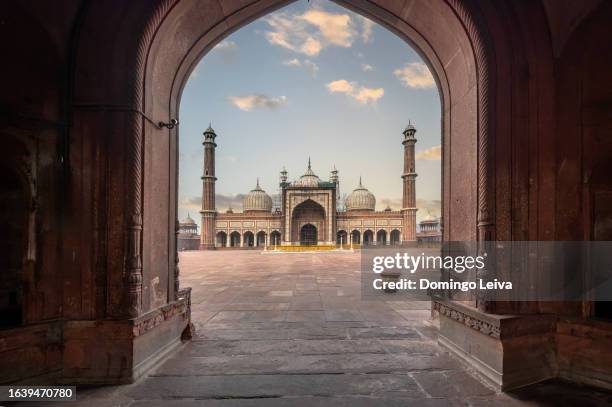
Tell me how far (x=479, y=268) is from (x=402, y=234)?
44.0 m

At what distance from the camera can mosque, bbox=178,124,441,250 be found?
43.3m

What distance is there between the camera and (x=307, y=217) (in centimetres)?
4575

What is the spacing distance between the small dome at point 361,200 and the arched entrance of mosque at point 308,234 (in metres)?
8.21

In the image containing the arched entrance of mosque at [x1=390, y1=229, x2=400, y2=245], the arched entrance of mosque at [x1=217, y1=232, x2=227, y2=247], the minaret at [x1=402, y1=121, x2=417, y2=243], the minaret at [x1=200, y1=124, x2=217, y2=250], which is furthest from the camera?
the arched entrance of mosque at [x1=390, y1=229, x2=400, y2=245]

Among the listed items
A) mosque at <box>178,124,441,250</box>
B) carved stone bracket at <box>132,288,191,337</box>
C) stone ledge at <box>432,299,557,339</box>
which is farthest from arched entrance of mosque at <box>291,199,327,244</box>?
stone ledge at <box>432,299,557,339</box>

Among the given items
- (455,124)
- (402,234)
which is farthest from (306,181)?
(455,124)

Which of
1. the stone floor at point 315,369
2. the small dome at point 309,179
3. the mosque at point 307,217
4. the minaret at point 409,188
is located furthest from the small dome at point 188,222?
the stone floor at point 315,369

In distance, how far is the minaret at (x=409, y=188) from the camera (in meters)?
42.6

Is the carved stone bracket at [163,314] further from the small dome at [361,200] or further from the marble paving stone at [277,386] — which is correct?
the small dome at [361,200]

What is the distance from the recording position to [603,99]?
3.62 meters

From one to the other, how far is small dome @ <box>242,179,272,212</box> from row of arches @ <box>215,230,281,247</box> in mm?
4881

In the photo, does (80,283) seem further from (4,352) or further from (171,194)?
(171,194)

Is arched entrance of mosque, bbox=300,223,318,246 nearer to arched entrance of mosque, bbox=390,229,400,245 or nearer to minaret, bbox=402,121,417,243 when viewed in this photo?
arched entrance of mosque, bbox=390,229,400,245

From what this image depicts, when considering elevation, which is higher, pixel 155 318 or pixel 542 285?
pixel 542 285
